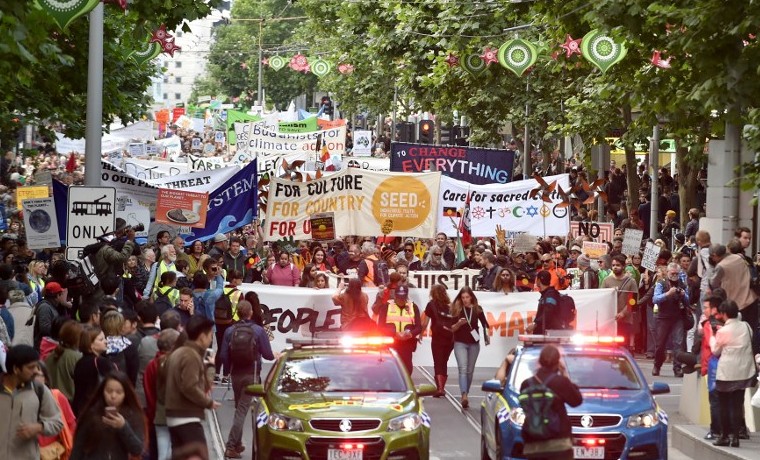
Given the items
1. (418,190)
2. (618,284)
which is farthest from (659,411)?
(418,190)

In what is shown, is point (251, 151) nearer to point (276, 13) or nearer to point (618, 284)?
point (618, 284)

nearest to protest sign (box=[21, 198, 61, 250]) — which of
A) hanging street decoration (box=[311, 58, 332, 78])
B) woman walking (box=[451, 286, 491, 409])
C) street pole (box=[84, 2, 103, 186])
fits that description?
street pole (box=[84, 2, 103, 186])

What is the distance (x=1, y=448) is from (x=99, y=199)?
31.1 ft

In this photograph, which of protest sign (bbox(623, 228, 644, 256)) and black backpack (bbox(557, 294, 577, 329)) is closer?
black backpack (bbox(557, 294, 577, 329))

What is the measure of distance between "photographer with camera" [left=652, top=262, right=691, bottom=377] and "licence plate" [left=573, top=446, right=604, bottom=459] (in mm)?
9497

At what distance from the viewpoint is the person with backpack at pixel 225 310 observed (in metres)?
20.5

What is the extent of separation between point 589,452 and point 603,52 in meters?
12.4

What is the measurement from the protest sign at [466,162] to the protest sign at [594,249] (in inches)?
176

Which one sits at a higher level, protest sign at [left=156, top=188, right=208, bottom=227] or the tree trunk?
the tree trunk

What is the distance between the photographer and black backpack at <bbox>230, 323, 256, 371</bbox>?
17188mm

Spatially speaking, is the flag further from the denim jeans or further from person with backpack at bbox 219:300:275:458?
person with backpack at bbox 219:300:275:458

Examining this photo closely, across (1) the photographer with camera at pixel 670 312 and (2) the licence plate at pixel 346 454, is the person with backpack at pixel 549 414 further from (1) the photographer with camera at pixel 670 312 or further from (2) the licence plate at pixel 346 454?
(1) the photographer with camera at pixel 670 312

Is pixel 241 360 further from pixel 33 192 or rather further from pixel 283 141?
pixel 283 141

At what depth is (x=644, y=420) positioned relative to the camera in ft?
49.9
